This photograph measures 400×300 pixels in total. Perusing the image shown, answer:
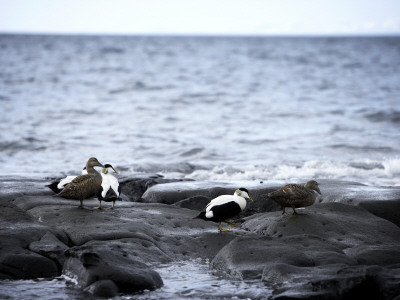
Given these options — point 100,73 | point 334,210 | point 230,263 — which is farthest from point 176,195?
point 100,73

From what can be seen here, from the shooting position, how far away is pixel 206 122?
2605cm

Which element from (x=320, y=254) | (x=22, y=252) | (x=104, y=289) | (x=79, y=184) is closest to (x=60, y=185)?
(x=79, y=184)

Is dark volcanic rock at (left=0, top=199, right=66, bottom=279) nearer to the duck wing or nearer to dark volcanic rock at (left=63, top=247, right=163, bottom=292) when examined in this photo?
dark volcanic rock at (left=63, top=247, right=163, bottom=292)

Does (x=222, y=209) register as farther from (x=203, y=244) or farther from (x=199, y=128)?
(x=199, y=128)

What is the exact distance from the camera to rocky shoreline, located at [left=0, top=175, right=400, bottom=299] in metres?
6.28

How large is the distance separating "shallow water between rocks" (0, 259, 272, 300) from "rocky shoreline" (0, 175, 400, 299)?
11 cm

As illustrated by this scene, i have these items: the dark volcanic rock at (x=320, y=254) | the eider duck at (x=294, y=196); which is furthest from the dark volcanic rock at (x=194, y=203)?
the eider duck at (x=294, y=196)

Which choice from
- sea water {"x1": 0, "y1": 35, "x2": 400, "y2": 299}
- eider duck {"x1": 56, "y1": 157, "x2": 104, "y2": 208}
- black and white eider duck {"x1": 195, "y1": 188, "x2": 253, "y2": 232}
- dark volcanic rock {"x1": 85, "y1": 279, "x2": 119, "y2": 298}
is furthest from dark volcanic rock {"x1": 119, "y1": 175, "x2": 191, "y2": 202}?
dark volcanic rock {"x1": 85, "y1": 279, "x2": 119, "y2": 298}

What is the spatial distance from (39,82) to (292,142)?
83.8 ft

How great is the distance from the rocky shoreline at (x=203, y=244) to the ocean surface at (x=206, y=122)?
16.1 ft

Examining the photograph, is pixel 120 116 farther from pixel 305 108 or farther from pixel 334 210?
pixel 334 210

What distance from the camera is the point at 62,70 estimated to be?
50.6 m

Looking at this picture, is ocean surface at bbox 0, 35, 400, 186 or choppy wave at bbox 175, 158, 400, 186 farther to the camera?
ocean surface at bbox 0, 35, 400, 186

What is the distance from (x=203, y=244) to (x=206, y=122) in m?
18.2
